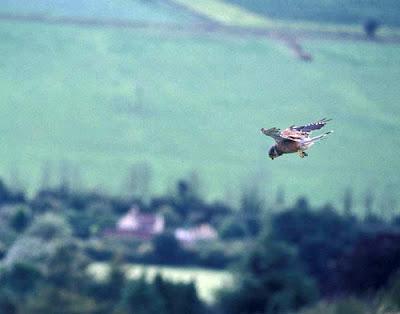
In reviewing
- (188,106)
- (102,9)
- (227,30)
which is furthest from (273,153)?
(102,9)

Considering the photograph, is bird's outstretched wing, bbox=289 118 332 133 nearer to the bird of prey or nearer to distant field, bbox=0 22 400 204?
the bird of prey

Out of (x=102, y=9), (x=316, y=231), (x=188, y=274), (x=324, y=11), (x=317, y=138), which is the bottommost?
(x=316, y=231)

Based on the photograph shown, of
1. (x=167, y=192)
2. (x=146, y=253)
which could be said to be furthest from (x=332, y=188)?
(x=167, y=192)

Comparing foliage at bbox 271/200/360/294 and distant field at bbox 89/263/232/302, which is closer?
distant field at bbox 89/263/232/302

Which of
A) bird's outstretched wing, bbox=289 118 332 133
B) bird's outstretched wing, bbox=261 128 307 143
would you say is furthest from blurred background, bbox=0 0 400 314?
bird's outstretched wing, bbox=261 128 307 143

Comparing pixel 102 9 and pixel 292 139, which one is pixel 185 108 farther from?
pixel 292 139

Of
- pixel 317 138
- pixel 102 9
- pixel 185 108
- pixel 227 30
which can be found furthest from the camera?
pixel 102 9
